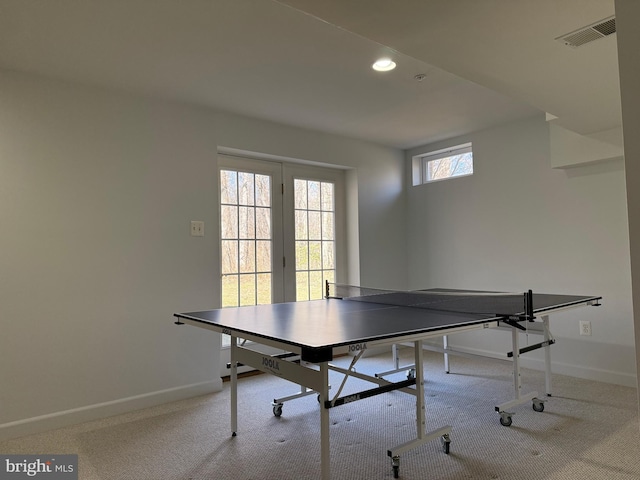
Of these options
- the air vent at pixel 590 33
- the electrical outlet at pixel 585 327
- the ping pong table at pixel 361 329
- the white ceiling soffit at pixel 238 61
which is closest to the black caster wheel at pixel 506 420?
the ping pong table at pixel 361 329

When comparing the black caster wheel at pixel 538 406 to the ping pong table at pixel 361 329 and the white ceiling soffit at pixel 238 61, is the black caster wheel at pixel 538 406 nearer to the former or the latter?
the ping pong table at pixel 361 329

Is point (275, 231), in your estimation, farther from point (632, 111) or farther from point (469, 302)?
point (632, 111)

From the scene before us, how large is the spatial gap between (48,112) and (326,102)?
6.40ft

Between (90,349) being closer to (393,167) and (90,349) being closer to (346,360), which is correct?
(346,360)

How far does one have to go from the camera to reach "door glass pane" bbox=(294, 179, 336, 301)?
14.4 feet

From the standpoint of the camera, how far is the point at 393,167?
16.4 ft

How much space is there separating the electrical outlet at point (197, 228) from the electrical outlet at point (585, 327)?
3.24 meters

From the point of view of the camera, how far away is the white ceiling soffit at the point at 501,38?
5.00 feet

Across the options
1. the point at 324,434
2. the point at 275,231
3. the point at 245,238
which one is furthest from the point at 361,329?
the point at 275,231

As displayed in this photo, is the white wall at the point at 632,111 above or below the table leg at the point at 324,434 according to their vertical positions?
above

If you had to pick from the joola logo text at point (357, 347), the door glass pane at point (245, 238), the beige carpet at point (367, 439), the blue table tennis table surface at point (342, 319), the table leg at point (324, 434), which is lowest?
the beige carpet at point (367, 439)

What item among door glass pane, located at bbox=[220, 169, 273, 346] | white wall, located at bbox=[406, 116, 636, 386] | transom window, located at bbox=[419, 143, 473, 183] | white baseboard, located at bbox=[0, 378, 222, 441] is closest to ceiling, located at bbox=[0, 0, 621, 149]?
white wall, located at bbox=[406, 116, 636, 386]

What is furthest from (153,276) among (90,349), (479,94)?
(479,94)

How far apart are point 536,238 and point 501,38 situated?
261 centimetres
